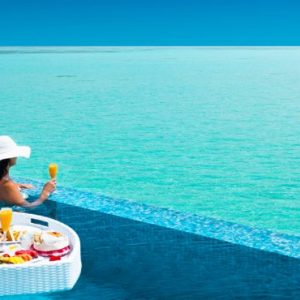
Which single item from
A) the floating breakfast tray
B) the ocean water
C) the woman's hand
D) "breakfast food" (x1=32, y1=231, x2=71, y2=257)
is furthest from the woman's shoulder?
→ the ocean water

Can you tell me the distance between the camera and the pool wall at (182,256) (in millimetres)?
3170

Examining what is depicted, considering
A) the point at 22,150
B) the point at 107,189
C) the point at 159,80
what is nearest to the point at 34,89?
the point at 159,80

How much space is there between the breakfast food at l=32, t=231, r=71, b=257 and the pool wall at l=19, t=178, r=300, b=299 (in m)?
0.47

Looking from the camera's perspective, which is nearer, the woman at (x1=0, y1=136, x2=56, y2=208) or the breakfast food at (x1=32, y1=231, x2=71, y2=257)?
the breakfast food at (x1=32, y1=231, x2=71, y2=257)

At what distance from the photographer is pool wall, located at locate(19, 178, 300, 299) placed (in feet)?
10.4

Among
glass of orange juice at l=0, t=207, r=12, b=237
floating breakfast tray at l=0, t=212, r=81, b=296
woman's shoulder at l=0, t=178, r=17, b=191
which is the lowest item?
floating breakfast tray at l=0, t=212, r=81, b=296

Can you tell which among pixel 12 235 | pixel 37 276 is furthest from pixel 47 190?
pixel 37 276

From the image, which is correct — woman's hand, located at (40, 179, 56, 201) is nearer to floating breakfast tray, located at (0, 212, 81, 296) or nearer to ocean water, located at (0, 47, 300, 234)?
floating breakfast tray, located at (0, 212, 81, 296)

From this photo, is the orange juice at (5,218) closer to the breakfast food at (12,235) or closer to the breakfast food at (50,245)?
the breakfast food at (12,235)

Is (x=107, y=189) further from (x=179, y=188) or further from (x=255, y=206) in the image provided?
(x=255, y=206)

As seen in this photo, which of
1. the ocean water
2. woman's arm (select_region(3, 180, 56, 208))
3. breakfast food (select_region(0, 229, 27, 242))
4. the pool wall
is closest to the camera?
breakfast food (select_region(0, 229, 27, 242))

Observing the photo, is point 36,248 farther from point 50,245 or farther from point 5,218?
point 5,218

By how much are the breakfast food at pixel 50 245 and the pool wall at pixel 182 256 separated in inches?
18.6

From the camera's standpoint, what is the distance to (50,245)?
116 inches
